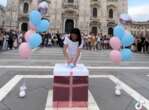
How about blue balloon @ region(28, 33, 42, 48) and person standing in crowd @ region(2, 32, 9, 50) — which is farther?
person standing in crowd @ region(2, 32, 9, 50)

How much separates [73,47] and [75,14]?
55.7 metres

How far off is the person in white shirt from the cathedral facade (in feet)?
176

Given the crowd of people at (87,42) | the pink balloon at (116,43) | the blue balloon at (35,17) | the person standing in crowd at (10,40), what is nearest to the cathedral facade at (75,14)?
the crowd of people at (87,42)

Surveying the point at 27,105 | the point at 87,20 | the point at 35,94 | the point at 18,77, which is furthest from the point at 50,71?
the point at 87,20

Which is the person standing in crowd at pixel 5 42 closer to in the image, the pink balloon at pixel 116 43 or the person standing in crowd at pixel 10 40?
the person standing in crowd at pixel 10 40

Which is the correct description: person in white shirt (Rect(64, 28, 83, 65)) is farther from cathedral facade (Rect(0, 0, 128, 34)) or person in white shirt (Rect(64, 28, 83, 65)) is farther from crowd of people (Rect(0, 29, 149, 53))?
cathedral facade (Rect(0, 0, 128, 34))

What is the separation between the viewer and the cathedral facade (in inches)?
2461

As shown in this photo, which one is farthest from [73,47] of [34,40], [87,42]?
[87,42]

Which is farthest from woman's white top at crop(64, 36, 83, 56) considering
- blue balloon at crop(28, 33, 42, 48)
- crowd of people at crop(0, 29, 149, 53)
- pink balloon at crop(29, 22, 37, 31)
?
crowd of people at crop(0, 29, 149, 53)

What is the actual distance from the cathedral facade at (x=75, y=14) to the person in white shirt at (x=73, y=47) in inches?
2106

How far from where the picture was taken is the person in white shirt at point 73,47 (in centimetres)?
802

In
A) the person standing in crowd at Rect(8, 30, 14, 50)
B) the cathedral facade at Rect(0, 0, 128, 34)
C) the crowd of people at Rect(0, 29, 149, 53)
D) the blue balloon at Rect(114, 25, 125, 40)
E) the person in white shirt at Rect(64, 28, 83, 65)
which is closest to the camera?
the person in white shirt at Rect(64, 28, 83, 65)

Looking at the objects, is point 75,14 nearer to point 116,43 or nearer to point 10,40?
point 10,40

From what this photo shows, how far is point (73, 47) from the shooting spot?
8250 millimetres
